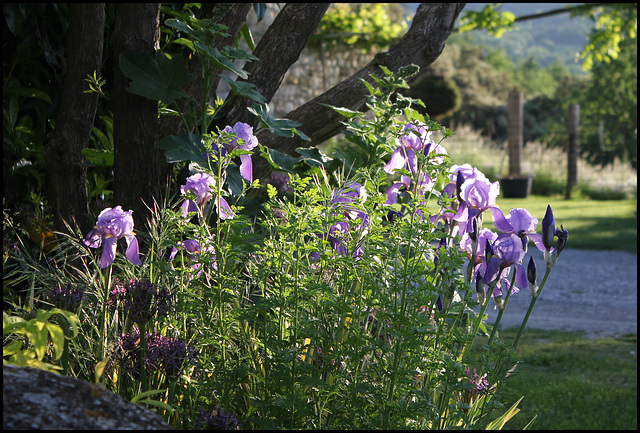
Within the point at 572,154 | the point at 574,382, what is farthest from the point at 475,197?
the point at 572,154

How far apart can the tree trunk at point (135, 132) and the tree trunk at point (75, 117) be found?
163mm

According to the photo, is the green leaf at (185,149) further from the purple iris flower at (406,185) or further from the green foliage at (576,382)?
the green foliage at (576,382)

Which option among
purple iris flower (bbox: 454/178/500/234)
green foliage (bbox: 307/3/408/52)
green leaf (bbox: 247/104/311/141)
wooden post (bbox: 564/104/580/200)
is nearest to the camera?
purple iris flower (bbox: 454/178/500/234)

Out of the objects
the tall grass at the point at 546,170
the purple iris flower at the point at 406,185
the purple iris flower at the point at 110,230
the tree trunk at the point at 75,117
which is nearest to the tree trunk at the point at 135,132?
the tree trunk at the point at 75,117

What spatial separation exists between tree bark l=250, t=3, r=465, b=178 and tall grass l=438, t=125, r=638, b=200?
404 inches

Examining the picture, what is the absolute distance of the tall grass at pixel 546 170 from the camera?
548 inches

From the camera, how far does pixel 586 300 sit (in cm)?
541

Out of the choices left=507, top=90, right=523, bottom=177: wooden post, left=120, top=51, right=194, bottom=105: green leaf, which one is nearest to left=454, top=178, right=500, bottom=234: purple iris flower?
left=120, top=51, right=194, bottom=105: green leaf

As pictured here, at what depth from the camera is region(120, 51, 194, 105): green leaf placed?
213 cm

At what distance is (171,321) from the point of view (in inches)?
57.3

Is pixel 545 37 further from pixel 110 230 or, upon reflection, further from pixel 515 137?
pixel 110 230

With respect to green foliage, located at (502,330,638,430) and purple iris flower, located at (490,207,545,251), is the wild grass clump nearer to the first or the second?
purple iris flower, located at (490,207,545,251)

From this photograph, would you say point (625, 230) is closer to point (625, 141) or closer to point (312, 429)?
point (312, 429)

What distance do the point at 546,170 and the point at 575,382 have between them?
1229cm
